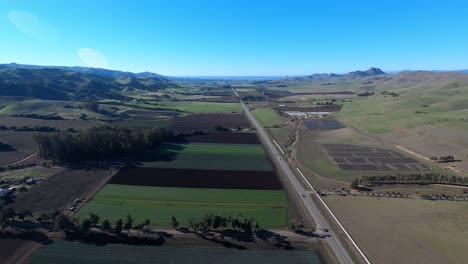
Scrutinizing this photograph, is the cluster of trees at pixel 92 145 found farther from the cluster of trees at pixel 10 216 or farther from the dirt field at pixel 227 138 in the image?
the cluster of trees at pixel 10 216

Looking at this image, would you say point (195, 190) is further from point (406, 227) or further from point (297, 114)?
point (297, 114)

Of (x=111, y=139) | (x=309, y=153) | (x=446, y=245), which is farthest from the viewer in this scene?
(x=309, y=153)

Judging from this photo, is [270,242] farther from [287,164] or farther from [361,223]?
[287,164]

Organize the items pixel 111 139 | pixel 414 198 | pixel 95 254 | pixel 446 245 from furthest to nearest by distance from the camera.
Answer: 1. pixel 111 139
2. pixel 414 198
3. pixel 446 245
4. pixel 95 254

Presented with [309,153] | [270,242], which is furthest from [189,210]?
[309,153]

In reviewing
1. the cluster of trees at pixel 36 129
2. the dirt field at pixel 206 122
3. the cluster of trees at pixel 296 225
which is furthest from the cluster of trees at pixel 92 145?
the cluster of trees at pixel 296 225

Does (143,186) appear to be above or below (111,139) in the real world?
below

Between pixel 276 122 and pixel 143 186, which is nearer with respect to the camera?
pixel 143 186

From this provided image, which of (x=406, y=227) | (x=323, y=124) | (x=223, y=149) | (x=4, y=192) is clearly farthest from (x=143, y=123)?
(x=406, y=227)
